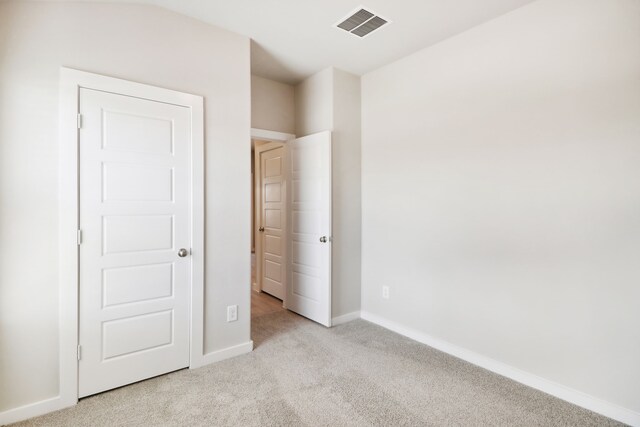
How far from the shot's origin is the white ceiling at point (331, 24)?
2.32m

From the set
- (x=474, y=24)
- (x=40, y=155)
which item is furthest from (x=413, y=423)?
(x=474, y=24)

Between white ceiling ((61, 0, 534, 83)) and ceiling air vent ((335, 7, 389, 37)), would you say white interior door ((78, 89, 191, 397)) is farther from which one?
ceiling air vent ((335, 7, 389, 37))

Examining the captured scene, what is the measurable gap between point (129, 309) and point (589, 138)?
3.34m

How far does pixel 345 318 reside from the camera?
11.6 ft

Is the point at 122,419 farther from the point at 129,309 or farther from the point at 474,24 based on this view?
the point at 474,24

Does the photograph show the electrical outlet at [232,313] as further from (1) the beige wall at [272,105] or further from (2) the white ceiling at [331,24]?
(2) the white ceiling at [331,24]

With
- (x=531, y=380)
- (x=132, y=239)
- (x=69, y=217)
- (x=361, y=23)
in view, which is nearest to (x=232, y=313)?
(x=132, y=239)

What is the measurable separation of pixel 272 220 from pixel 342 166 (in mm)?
1478

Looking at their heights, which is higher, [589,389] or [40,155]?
[40,155]

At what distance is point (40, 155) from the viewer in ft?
6.40

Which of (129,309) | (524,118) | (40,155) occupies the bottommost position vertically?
(129,309)

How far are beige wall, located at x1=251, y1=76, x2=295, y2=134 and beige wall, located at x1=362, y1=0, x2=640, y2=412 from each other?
130cm

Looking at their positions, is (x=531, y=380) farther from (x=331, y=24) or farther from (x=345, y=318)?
(x=331, y=24)

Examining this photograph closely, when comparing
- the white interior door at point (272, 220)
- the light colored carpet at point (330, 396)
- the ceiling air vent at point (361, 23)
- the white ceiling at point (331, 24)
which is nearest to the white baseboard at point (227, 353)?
the light colored carpet at point (330, 396)
